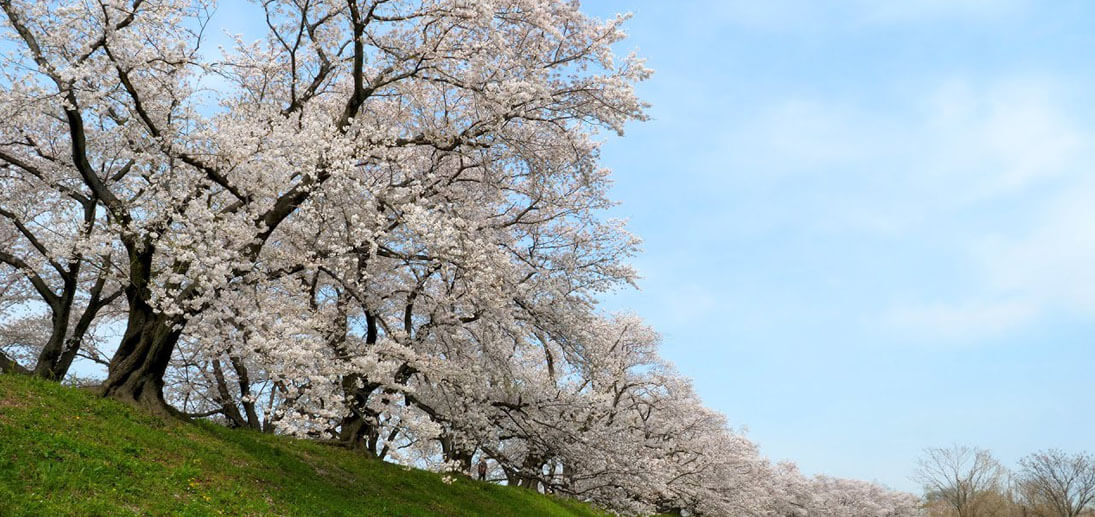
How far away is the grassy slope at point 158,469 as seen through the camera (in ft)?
33.9

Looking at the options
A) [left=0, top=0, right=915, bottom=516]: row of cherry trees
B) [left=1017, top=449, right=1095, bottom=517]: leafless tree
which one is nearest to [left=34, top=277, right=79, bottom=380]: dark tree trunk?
[left=0, top=0, right=915, bottom=516]: row of cherry trees

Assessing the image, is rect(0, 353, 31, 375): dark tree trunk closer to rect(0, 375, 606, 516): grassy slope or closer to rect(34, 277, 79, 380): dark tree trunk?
rect(34, 277, 79, 380): dark tree trunk


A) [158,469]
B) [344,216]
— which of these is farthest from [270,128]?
[158,469]

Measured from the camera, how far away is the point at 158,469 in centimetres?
1200

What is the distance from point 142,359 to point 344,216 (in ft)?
16.5

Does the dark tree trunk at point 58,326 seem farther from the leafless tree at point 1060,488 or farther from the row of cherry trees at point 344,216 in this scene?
the leafless tree at point 1060,488

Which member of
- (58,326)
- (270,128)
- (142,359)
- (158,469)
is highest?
(270,128)

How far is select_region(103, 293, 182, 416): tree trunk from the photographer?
1457 cm

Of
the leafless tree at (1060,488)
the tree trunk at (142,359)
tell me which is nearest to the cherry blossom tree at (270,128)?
the tree trunk at (142,359)

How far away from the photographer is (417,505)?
55.7 ft

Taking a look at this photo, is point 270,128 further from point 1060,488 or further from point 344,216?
point 1060,488

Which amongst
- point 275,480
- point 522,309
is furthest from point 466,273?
point 275,480

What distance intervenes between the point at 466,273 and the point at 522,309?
2.87 m

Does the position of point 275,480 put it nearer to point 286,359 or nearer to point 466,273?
point 286,359
